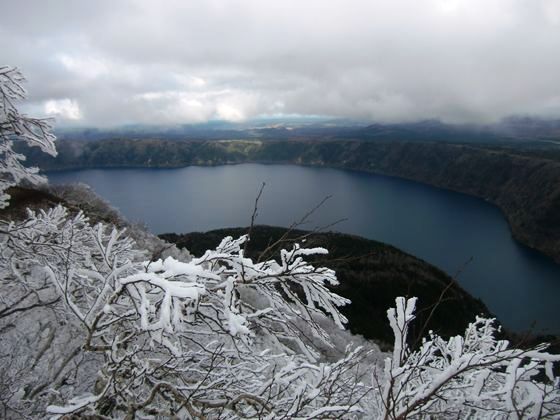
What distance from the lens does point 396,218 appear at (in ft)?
282

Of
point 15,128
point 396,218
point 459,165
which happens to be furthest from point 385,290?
point 459,165

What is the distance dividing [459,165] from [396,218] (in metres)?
84.1

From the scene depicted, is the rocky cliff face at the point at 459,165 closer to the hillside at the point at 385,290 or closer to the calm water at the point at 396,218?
the calm water at the point at 396,218

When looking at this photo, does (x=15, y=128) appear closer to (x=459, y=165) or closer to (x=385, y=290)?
(x=385, y=290)

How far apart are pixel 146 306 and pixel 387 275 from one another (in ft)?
151

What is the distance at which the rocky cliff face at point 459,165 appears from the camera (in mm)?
93688

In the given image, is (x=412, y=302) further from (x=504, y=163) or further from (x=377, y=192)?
(x=504, y=163)

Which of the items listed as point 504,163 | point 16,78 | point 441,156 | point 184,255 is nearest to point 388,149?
point 441,156

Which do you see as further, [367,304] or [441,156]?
[441,156]

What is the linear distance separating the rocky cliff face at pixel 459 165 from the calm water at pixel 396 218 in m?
7.55

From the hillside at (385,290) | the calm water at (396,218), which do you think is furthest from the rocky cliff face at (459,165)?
the hillside at (385,290)

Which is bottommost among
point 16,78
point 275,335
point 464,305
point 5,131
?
point 464,305

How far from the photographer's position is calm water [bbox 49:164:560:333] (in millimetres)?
53438

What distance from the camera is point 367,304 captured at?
38938 mm
